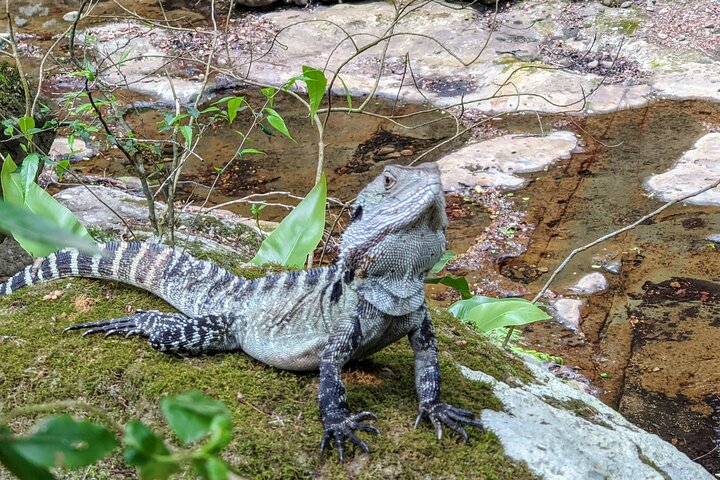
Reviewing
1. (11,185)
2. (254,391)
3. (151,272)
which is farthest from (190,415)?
(11,185)

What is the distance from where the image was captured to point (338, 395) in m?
3.28

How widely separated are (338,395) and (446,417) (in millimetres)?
537

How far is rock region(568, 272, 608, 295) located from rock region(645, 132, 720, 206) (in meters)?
2.07

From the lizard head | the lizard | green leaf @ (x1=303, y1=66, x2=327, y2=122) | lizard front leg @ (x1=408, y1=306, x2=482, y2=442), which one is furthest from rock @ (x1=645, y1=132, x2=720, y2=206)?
the lizard head

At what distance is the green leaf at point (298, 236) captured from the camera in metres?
4.93

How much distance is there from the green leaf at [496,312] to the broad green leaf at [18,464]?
13.3 ft

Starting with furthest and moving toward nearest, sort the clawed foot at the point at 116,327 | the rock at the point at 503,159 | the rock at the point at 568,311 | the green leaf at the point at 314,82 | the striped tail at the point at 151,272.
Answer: the rock at the point at 503,159
the rock at the point at 568,311
the green leaf at the point at 314,82
the striped tail at the point at 151,272
the clawed foot at the point at 116,327

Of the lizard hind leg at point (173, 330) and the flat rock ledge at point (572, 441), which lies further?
the lizard hind leg at point (173, 330)

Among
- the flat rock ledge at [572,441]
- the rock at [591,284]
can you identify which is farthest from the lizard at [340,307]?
the rock at [591,284]

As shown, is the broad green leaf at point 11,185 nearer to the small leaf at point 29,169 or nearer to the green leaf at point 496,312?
the small leaf at point 29,169

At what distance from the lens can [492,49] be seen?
14125 mm

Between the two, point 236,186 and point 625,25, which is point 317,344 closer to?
point 236,186

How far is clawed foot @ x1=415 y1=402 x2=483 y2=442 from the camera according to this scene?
330 cm

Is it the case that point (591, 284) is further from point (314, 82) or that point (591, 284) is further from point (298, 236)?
point (314, 82)
